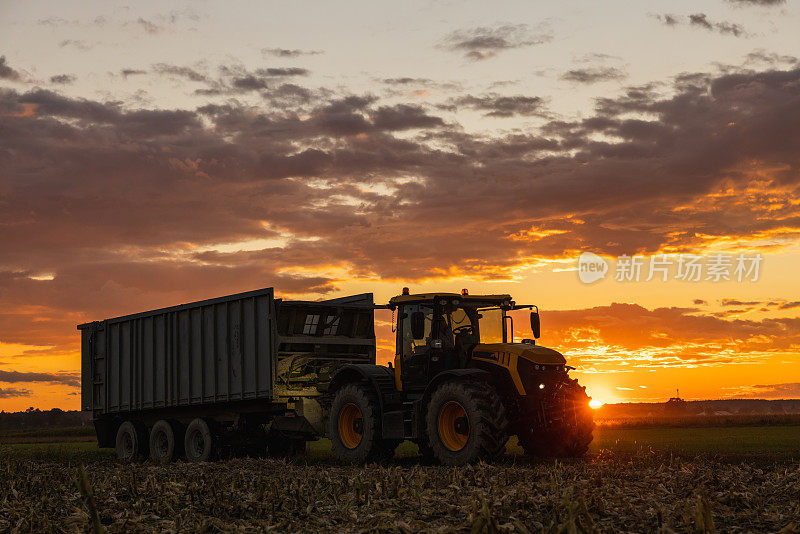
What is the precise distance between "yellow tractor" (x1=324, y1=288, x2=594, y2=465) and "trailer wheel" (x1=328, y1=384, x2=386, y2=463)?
20 mm

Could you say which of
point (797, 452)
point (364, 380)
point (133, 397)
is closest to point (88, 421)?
point (133, 397)

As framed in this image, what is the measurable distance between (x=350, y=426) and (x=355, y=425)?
404mm

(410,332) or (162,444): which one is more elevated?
(410,332)

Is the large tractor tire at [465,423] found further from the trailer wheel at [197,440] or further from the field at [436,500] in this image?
the trailer wheel at [197,440]

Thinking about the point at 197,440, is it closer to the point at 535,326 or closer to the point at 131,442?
the point at 131,442

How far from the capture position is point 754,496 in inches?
441

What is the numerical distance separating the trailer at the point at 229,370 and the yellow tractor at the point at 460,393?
2.09m

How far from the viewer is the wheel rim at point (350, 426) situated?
700 inches

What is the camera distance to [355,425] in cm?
1783

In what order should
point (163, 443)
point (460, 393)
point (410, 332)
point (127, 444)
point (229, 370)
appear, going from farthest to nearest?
point (127, 444)
point (163, 443)
point (229, 370)
point (410, 332)
point (460, 393)

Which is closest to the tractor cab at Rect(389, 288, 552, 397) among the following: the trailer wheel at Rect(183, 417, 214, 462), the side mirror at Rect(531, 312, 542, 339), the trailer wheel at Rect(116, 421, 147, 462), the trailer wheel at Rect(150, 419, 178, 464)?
the side mirror at Rect(531, 312, 542, 339)

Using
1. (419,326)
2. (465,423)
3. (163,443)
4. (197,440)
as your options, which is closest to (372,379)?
(419,326)

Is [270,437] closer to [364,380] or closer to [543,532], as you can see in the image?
[364,380]

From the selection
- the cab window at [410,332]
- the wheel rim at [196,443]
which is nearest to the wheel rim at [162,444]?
the wheel rim at [196,443]
